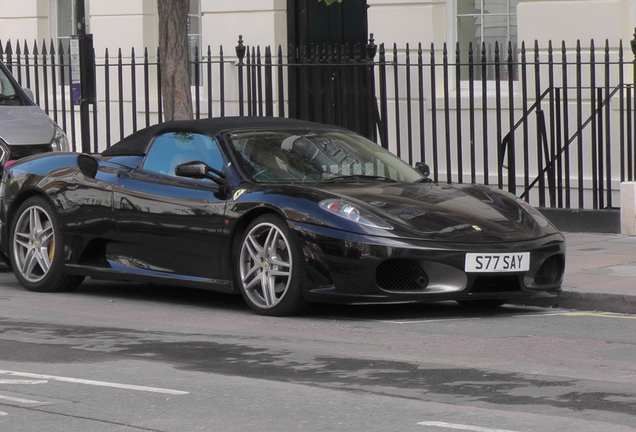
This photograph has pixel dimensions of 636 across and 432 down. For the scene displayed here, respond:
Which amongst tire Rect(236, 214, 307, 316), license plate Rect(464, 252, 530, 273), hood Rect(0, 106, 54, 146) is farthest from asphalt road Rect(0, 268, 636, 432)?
hood Rect(0, 106, 54, 146)

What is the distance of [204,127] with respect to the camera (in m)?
10.0

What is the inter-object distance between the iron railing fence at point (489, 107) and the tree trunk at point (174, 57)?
2058 millimetres

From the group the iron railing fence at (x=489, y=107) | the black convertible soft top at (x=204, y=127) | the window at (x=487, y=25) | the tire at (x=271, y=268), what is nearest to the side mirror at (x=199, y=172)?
the black convertible soft top at (x=204, y=127)

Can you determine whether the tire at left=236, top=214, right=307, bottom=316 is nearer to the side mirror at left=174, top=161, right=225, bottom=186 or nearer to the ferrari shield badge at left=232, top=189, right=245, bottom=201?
the ferrari shield badge at left=232, top=189, right=245, bottom=201

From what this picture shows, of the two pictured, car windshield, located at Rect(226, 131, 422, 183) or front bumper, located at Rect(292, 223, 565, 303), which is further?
car windshield, located at Rect(226, 131, 422, 183)

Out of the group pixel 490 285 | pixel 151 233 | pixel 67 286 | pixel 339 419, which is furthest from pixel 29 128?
pixel 339 419

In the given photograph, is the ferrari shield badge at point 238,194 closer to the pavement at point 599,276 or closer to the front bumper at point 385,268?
the front bumper at point 385,268

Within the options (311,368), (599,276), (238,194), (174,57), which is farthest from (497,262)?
(174,57)

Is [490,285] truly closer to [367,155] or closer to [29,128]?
[367,155]

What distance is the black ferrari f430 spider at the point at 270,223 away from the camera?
881 centimetres

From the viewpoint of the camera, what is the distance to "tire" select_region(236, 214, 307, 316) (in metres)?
8.95

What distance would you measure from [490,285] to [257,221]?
1.63 meters

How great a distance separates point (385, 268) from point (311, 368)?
1.74 metres

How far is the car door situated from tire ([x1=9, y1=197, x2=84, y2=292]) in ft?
2.53
